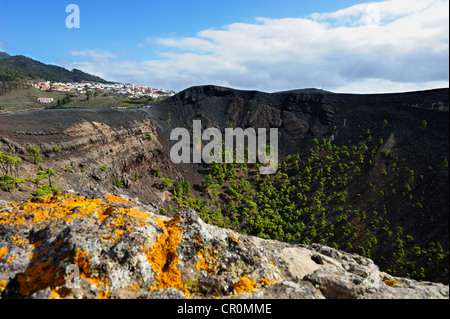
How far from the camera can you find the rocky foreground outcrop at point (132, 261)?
7203 mm

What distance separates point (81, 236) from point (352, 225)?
30412 mm

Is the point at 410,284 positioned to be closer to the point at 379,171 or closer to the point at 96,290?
the point at 96,290

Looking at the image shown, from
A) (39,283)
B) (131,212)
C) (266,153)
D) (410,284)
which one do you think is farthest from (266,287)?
(266,153)

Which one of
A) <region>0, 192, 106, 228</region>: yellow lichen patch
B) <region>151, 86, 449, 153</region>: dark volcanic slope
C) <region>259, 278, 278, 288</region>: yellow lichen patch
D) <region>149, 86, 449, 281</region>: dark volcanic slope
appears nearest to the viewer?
<region>259, 278, 278, 288</region>: yellow lichen patch

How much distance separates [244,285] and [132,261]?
3670mm

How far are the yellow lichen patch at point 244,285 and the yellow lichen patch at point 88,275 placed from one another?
149 inches

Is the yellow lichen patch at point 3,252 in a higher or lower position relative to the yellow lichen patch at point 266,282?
higher

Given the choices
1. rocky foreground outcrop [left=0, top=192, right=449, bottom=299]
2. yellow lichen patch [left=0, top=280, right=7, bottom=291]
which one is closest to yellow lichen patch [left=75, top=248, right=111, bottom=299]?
rocky foreground outcrop [left=0, top=192, right=449, bottom=299]

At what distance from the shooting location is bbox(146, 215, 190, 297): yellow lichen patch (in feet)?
25.8

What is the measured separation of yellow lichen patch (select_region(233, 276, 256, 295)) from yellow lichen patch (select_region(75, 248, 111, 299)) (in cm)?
379

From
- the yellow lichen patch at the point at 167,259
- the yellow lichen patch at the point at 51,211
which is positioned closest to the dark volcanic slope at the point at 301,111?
the yellow lichen patch at the point at 51,211

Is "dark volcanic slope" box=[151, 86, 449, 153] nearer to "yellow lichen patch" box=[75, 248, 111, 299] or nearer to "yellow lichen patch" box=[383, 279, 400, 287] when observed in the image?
"yellow lichen patch" box=[383, 279, 400, 287]

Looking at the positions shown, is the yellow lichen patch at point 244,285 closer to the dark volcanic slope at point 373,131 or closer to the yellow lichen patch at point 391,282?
the yellow lichen patch at point 391,282

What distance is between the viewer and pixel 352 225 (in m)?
30.4
